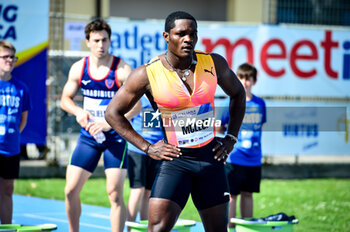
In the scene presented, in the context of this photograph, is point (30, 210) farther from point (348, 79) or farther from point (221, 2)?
point (221, 2)

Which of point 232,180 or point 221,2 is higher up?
point 221,2

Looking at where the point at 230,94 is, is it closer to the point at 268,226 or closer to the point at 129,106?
the point at 129,106

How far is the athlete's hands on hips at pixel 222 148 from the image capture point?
482 cm

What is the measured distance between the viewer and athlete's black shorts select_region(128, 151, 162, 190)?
7254mm

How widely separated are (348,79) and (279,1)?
3.19 metres

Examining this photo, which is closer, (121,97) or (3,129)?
(121,97)

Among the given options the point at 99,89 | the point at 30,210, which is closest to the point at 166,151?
the point at 99,89

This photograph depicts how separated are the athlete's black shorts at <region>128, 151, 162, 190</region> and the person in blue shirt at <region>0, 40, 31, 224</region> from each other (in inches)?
53.9

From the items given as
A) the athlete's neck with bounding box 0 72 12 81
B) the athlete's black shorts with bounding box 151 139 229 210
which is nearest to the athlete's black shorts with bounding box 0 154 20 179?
the athlete's neck with bounding box 0 72 12 81

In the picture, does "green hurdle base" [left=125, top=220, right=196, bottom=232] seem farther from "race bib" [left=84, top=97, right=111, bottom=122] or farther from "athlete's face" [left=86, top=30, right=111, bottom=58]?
"athlete's face" [left=86, top=30, right=111, bottom=58]

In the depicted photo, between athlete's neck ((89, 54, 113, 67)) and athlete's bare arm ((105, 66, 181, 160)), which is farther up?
athlete's neck ((89, 54, 113, 67))

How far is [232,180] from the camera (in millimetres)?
7609

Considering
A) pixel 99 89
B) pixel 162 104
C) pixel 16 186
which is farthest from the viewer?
pixel 16 186

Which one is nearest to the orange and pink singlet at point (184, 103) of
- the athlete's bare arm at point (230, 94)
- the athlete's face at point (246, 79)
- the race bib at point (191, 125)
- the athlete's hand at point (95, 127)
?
the race bib at point (191, 125)
